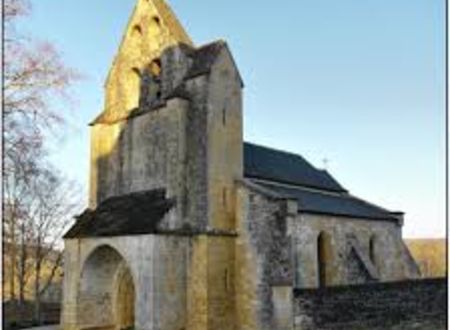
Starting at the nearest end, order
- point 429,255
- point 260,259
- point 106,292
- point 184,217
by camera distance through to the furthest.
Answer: point 260,259 → point 184,217 → point 106,292 → point 429,255

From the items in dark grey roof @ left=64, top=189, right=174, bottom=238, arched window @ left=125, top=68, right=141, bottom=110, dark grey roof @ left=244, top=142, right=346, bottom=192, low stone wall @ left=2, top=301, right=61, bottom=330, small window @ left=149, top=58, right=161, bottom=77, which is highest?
small window @ left=149, top=58, right=161, bottom=77

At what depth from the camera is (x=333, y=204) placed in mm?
31141

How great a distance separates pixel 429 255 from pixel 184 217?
77368 millimetres

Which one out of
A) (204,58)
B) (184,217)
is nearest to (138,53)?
(204,58)

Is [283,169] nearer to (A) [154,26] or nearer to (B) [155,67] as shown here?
(B) [155,67]

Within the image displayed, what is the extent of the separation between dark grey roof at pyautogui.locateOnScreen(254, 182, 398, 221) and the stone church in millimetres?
162

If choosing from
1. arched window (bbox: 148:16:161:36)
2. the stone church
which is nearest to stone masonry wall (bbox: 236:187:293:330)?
the stone church

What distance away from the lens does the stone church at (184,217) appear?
23078mm

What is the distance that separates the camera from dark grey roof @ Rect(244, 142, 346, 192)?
2983 centimetres

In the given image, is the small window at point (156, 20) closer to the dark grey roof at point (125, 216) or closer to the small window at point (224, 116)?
the small window at point (224, 116)

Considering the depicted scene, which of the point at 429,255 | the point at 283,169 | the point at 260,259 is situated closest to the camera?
the point at 260,259

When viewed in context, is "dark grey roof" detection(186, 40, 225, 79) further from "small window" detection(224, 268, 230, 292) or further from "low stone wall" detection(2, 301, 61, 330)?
"low stone wall" detection(2, 301, 61, 330)

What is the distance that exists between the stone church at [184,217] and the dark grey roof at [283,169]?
21 centimetres

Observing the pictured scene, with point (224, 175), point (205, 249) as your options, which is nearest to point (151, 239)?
point (205, 249)
